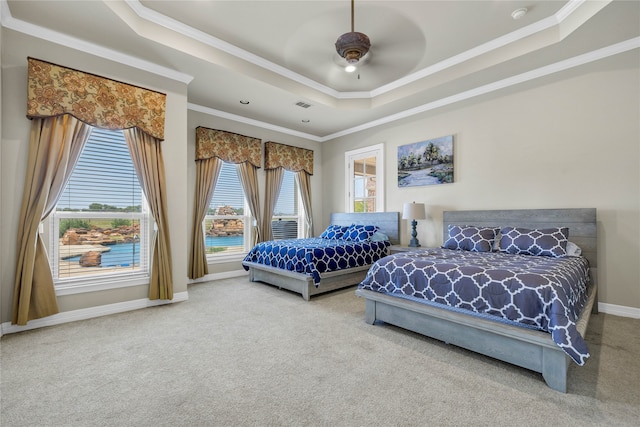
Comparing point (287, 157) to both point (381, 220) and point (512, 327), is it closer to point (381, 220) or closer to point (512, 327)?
point (381, 220)

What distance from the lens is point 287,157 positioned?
19.0 ft

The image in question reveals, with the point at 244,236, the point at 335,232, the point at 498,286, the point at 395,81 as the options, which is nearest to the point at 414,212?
the point at 335,232

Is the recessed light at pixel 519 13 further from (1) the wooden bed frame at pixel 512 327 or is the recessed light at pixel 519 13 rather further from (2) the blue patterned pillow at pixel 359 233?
(2) the blue patterned pillow at pixel 359 233

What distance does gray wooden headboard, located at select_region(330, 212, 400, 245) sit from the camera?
5086 millimetres

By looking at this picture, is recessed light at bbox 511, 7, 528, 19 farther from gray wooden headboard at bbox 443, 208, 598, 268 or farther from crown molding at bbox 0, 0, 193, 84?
crown molding at bbox 0, 0, 193, 84

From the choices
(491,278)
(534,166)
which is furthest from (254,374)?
(534,166)

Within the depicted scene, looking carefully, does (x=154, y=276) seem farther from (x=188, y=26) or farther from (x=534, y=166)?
(x=534, y=166)

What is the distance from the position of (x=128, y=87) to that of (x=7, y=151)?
4.15 feet

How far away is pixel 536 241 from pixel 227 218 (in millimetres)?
4483

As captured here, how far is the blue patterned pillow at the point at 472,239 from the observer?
350 cm

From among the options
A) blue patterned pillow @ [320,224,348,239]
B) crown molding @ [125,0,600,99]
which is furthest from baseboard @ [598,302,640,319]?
blue patterned pillow @ [320,224,348,239]

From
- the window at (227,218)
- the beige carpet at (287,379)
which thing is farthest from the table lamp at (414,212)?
the window at (227,218)

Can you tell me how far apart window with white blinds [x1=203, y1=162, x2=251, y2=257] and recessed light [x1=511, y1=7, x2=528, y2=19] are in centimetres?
434

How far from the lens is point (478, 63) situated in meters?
3.54
